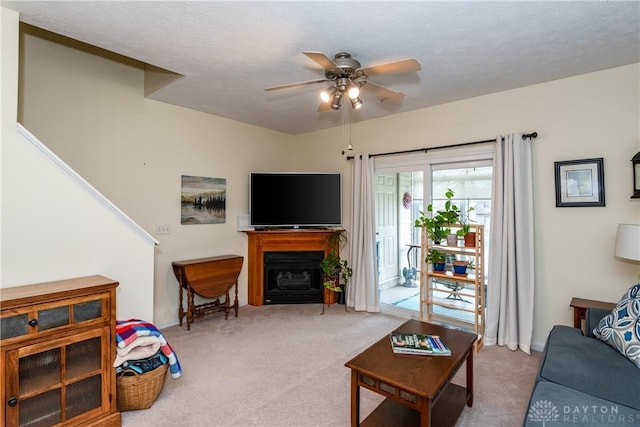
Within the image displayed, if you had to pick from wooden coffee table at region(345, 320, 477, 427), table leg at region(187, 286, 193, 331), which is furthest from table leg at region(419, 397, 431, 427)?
table leg at region(187, 286, 193, 331)

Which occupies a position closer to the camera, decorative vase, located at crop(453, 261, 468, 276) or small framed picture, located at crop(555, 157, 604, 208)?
small framed picture, located at crop(555, 157, 604, 208)

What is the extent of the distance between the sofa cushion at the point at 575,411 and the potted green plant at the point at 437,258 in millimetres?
1825

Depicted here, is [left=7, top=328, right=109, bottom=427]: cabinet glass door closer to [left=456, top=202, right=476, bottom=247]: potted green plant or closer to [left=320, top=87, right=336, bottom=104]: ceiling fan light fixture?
[left=320, top=87, right=336, bottom=104]: ceiling fan light fixture

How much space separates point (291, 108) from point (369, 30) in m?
1.80

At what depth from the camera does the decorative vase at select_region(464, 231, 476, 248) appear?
3.22 meters

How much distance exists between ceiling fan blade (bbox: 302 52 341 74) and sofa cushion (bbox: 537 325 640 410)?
2.15 metres

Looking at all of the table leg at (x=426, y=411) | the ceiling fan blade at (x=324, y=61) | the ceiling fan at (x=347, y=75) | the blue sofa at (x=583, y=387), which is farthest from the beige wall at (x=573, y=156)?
the table leg at (x=426, y=411)

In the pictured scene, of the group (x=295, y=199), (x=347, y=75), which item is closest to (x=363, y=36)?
(x=347, y=75)

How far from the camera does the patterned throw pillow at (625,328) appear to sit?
1819 mm

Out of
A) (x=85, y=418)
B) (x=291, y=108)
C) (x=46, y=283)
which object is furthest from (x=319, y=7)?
(x=85, y=418)

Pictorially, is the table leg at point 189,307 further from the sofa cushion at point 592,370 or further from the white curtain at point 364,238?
the sofa cushion at point 592,370

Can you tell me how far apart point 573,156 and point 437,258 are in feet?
4.89

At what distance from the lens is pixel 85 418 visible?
6.02 feet

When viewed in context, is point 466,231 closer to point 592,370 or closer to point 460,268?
point 460,268
